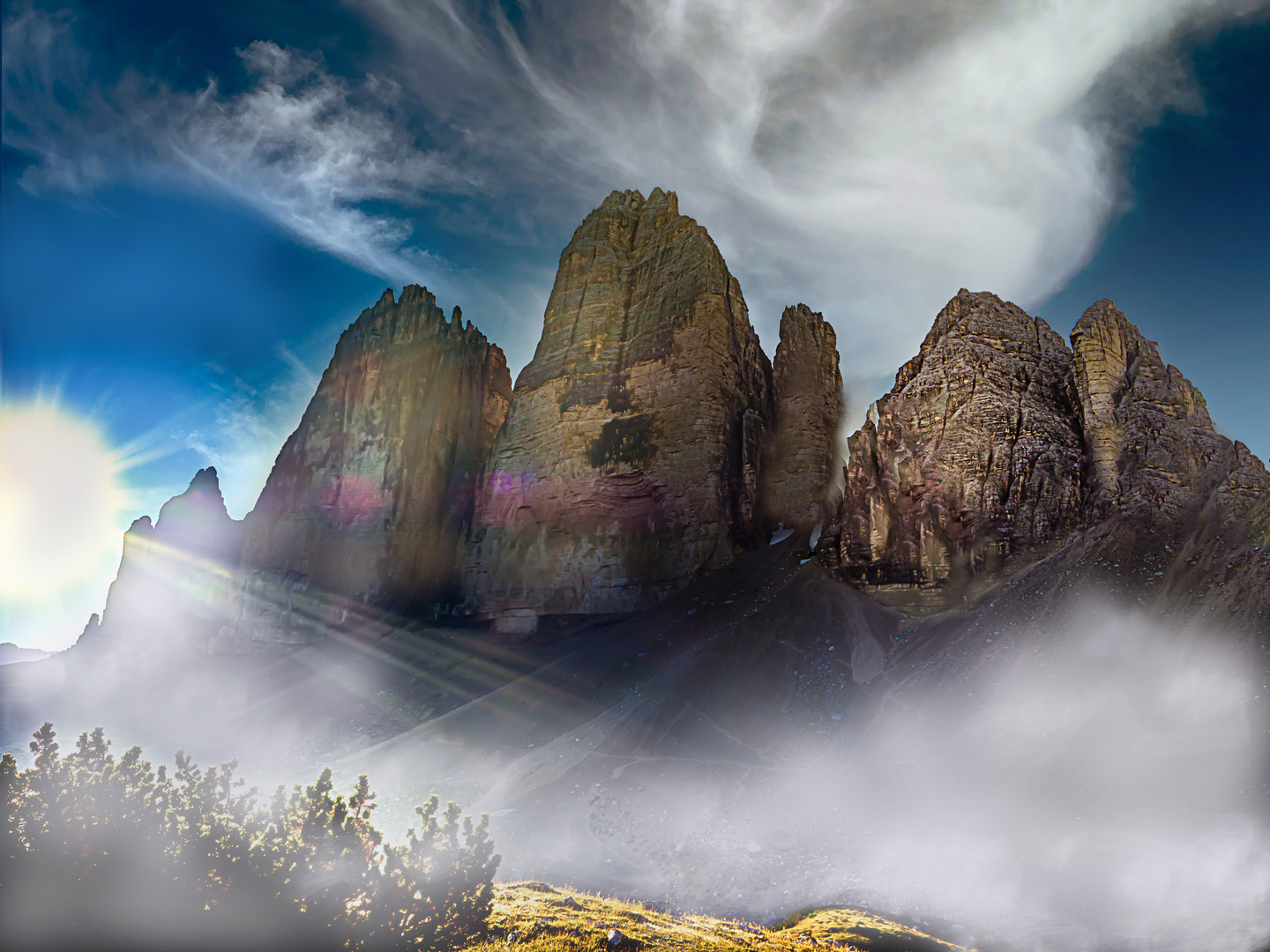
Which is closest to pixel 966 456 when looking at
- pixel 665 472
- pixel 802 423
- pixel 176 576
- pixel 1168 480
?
pixel 1168 480

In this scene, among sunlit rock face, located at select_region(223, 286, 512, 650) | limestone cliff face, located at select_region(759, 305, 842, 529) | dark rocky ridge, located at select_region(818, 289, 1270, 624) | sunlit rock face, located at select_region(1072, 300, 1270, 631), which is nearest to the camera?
sunlit rock face, located at select_region(1072, 300, 1270, 631)

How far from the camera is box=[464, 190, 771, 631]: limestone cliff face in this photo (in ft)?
161

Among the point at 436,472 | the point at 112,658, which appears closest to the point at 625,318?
the point at 436,472

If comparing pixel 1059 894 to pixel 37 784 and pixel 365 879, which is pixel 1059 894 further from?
pixel 37 784


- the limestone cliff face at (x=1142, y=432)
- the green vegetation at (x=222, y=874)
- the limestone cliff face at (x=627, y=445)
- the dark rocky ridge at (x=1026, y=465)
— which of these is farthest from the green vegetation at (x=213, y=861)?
the limestone cliff face at (x=627, y=445)

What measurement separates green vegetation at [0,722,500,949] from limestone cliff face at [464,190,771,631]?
36832 millimetres

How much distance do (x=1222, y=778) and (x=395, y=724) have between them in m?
43.1

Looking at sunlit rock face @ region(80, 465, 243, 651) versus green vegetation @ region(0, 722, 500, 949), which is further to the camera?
sunlit rock face @ region(80, 465, 243, 651)

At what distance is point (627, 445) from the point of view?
51.0 meters

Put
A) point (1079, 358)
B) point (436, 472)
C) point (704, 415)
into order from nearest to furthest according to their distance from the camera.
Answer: point (1079, 358) → point (704, 415) → point (436, 472)

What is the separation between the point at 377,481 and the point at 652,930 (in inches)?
2111

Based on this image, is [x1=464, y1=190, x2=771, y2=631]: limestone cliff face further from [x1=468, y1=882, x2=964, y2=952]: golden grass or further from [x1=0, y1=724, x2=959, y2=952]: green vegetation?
[x1=0, y1=724, x2=959, y2=952]: green vegetation

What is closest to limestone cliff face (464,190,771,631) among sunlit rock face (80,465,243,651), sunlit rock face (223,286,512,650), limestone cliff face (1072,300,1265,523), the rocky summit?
the rocky summit

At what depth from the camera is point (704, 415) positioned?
163 feet
